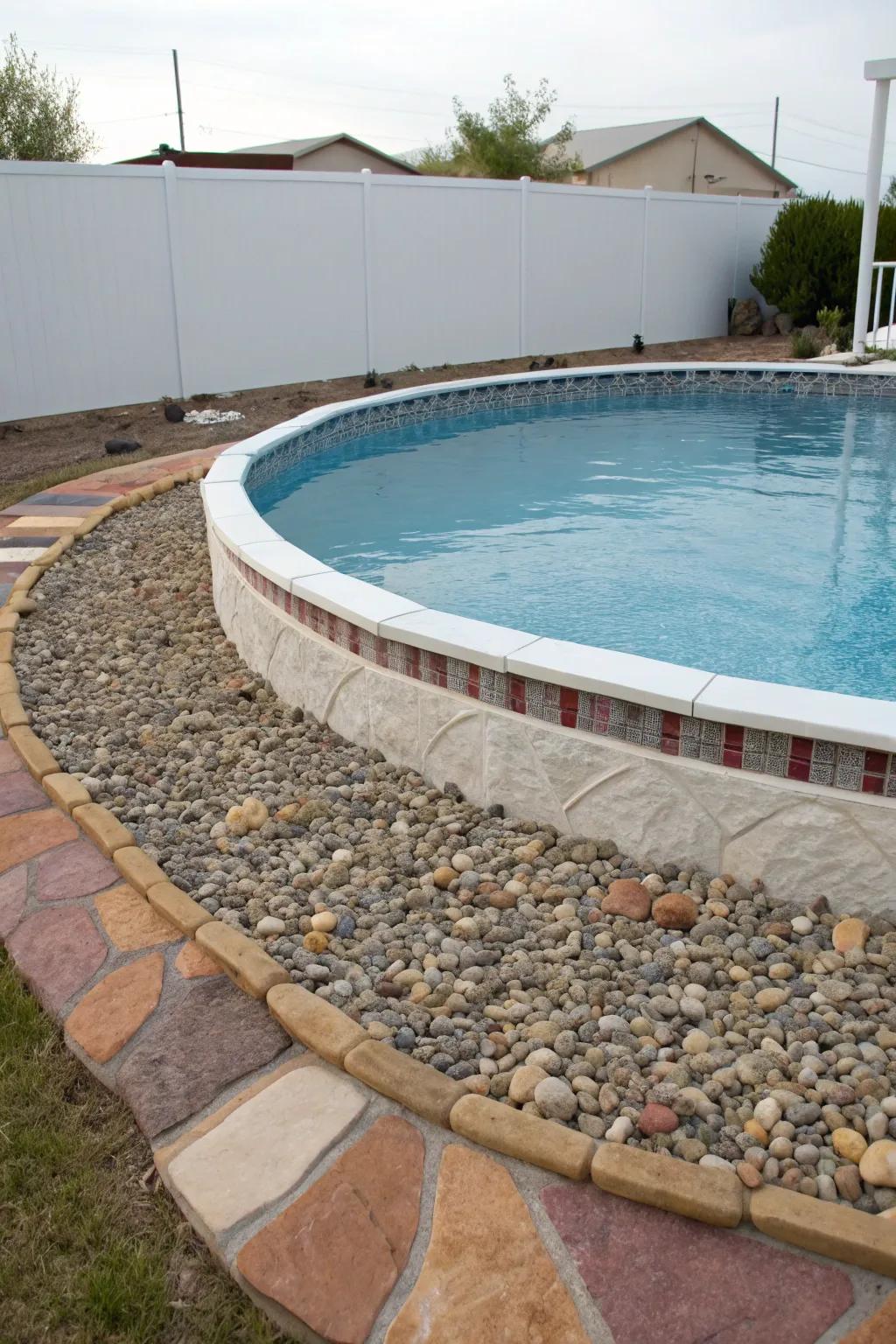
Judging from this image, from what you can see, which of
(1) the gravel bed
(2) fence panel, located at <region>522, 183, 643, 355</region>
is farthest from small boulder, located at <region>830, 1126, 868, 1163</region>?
(2) fence panel, located at <region>522, 183, 643, 355</region>

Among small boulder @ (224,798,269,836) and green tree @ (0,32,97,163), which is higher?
green tree @ (0,32,97,163)

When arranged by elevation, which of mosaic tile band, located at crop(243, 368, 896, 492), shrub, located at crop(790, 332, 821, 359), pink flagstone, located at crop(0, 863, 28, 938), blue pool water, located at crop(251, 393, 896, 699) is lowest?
pink flagstone, located at crop(0, 863, 28, 938)

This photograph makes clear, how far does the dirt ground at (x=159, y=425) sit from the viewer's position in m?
8.30

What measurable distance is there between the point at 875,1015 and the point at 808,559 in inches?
137

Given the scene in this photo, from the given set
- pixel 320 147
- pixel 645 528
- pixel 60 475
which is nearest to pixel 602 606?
pixel 645 528

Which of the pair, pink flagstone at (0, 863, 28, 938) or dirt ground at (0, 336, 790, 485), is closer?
pink flagstone at (0, 863, 28, 938)

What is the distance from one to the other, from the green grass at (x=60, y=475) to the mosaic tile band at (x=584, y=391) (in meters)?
1.47

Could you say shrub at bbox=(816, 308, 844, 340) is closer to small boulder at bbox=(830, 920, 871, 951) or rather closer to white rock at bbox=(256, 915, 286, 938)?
small boulder at bbox=(830, 920, 871, 951)

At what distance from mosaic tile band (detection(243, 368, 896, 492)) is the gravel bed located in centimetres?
498

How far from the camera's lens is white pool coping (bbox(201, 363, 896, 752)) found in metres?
2.37

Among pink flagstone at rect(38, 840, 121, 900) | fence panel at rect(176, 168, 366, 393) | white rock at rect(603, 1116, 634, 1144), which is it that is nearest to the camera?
white rock at rect(603, 1116, 634, 1144)

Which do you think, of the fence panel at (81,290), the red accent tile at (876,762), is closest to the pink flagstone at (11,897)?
the red accent tile at (876,762)

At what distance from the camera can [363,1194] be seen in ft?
5.78

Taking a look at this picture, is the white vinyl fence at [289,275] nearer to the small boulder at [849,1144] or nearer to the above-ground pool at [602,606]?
the above-ground pool at [602,606]
